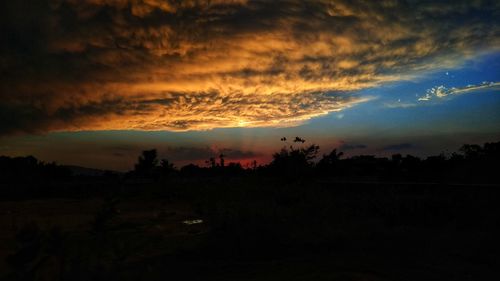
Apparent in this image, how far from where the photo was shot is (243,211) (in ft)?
34.2

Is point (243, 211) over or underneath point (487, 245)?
over

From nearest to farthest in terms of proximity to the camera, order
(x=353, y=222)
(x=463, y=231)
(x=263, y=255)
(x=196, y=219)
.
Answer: (x=263, y=255) → (x=463, y=231) → (x=353, y=222) → (x=196, y=219)

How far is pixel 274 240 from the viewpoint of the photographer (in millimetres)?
9547

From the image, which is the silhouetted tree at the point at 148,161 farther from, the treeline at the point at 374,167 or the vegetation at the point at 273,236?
the vegetation at the point at 273,236

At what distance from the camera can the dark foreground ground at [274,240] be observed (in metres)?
5.87

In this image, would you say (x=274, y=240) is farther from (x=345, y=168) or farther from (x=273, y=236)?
(x=345, y=168)

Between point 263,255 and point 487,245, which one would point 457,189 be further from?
point 263,255

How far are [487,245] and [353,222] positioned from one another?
11.3 ft

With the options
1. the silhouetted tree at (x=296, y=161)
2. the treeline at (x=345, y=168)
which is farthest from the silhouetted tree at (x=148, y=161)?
the silhouetted tree at (x=296, y=161)

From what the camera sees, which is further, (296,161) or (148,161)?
(148,161)

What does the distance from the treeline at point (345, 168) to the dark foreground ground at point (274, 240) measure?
5053 millimetres

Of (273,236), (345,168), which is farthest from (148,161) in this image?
(273,236)

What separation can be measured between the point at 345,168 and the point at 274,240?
23229 mm

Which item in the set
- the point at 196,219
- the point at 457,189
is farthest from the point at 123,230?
the point at 457,189
